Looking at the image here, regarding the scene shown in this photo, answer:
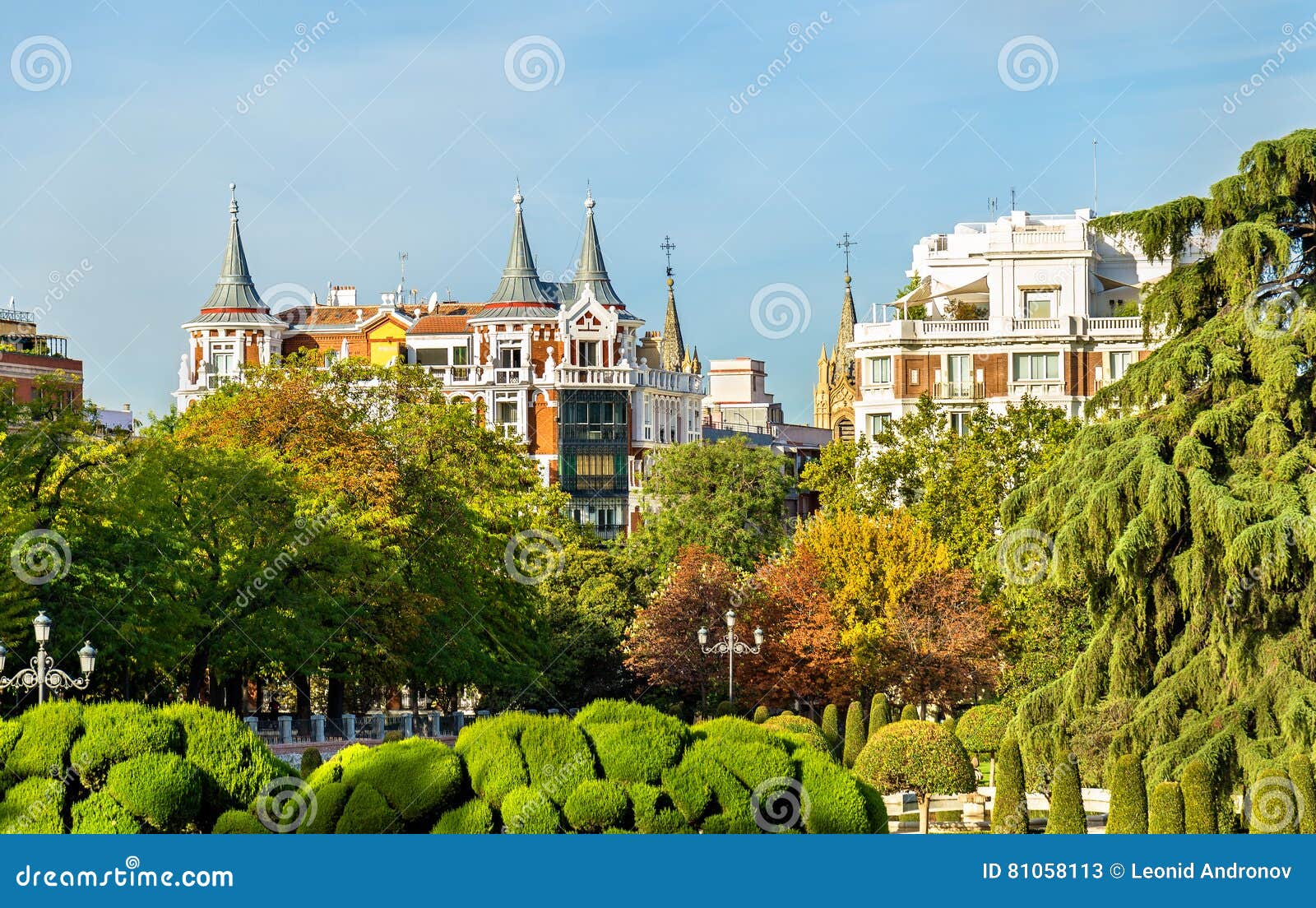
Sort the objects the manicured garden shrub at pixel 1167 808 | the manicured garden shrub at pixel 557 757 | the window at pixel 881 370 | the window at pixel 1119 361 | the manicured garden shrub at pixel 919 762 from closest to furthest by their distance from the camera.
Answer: the manicured garden shrub at pixel 557 757 < the manicured garden shrub at pixel 1167 808 < the manicured garden shrub at pixel 919 762 < the window at pixel 1119 361 < the window at pixel 881 370

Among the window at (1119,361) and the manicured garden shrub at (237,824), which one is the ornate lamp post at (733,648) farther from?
the manicured garden shrub at (237,824)

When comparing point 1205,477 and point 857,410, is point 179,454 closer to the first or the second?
point 1205,477

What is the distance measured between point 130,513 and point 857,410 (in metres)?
43.5

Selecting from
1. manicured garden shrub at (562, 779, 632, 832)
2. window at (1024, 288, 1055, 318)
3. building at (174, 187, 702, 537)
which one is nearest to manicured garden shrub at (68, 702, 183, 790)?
manicured garden shrub at (562, 779, 632, 832)

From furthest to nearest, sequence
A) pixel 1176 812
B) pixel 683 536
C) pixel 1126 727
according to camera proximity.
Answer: pixel 683 536 < pixel 1126 727 < pixel 1176 812

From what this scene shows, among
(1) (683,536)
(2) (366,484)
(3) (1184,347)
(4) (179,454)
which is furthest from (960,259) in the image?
(3) (1184,347)

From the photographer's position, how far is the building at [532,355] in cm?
10431

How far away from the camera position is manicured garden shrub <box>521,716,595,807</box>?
91.9ft

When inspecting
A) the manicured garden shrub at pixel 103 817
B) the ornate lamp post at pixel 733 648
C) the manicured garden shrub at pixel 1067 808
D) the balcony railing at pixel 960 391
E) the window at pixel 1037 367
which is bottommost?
the manicured garden shrub at pixel 1067 808

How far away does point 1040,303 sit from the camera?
83.2 metres

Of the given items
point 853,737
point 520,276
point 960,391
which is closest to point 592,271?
point 520,276

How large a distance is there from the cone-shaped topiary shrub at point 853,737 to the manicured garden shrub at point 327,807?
23.2 m

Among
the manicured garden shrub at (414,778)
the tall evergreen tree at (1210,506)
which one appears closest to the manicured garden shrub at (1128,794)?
the tall evergreen tree at (1210,506)

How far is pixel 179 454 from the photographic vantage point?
163 ft
